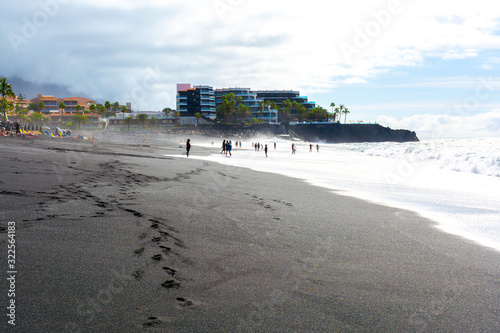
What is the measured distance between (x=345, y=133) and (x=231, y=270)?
163851 millimetres

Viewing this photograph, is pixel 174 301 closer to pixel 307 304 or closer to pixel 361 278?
pixel 307 304

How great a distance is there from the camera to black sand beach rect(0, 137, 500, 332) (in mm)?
3516

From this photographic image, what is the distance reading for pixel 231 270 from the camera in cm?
468

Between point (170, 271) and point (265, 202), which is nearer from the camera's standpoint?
point (170, 271)

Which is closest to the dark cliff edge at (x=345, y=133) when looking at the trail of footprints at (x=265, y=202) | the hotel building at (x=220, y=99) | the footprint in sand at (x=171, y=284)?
the hotel building at (x=220, y=99)

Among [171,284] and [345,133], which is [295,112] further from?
[171,284]

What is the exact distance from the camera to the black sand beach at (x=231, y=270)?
352 cm

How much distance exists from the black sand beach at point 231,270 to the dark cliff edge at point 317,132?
107 metres

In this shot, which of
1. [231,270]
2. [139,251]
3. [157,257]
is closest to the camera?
[231,270]

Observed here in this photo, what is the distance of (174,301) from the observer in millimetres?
3762

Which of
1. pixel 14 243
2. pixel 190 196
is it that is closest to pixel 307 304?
pixel 14 243

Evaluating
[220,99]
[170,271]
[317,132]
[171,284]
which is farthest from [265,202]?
[220,99]

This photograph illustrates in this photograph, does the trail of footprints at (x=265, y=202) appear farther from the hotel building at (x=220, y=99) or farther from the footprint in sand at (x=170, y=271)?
the hotel building at (x=220, y=99)

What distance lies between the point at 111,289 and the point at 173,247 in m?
1.47
